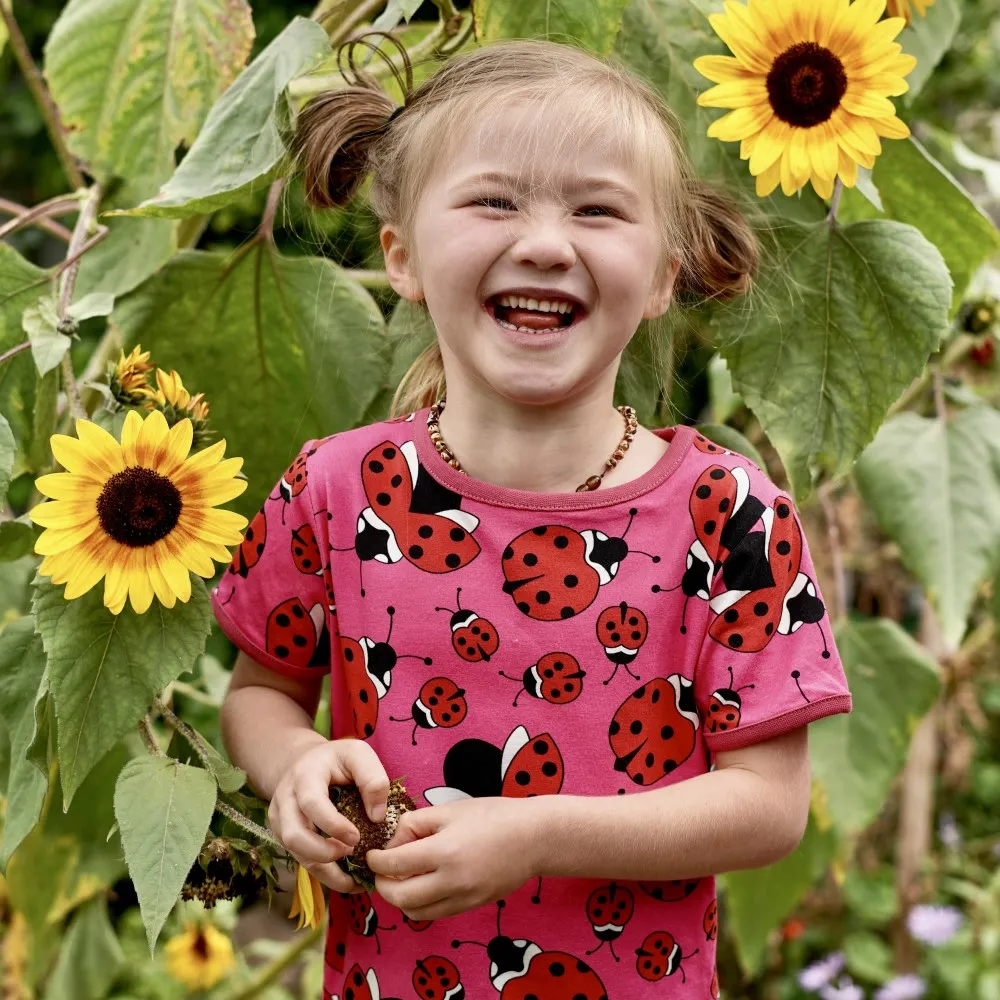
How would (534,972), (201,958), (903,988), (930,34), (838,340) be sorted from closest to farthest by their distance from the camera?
(534,972) → (838,340) → (930,34) → (201,958) → (903,988)

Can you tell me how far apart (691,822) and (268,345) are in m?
0.46

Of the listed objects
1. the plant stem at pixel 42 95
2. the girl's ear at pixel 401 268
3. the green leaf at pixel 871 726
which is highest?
the girl's ear at pixel 401 268

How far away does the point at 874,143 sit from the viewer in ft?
2.46

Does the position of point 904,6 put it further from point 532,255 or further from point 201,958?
point 201,958

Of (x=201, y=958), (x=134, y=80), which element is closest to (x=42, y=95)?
(x=134, y=80)

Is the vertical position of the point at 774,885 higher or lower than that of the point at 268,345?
lower

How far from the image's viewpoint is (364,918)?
2.47 feet

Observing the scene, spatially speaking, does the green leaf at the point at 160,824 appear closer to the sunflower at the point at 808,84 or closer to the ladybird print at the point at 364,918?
the ladybird print at the point at 364,918

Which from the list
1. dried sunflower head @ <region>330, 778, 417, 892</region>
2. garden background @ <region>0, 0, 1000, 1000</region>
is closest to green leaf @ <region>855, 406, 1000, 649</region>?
garden background @ <region>0, 0, 1000, 1000</region>

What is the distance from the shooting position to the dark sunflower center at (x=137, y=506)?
692mm

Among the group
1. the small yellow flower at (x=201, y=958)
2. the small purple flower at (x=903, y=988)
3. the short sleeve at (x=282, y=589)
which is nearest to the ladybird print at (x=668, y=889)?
the short sleeve at (x=282, y=589)

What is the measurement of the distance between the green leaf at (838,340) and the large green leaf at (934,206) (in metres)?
0.10

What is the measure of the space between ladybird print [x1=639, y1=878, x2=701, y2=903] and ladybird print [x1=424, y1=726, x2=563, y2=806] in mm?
77

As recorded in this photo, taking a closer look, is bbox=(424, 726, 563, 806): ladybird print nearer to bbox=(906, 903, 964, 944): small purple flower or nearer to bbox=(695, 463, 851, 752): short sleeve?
bbox=(695, 463, 851, 752): short sleeve
